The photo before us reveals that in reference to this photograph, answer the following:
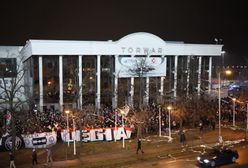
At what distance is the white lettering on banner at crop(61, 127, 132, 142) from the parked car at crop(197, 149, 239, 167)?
30.5 ft

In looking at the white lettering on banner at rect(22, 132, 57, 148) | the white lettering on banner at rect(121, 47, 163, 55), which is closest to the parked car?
the white lettering on banner at rect(22, 132, 57, 148)

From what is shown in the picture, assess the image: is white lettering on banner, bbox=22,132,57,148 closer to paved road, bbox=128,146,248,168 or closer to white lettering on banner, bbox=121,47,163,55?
paved road, bbox=128,146,248,168

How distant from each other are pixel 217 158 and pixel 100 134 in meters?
12.5

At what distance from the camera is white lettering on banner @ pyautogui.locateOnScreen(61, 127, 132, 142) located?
108 ft

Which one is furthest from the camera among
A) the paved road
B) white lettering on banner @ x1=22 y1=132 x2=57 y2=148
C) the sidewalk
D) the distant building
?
the distant building

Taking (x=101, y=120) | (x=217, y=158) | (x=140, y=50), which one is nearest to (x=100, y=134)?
(x=101, y=120)

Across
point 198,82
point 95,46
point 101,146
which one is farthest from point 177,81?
point 101,146

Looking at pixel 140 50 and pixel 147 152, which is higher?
pixel 140 50

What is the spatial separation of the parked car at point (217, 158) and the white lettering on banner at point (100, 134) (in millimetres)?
9290

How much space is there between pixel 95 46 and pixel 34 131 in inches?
949

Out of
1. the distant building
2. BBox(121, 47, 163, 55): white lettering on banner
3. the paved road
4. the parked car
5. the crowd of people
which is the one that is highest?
BBox(121, 47, 163, 55): white lettering on banner

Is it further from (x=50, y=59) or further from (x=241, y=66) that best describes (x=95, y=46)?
(x=241, y=66)

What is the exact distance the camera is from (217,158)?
26.0 meters

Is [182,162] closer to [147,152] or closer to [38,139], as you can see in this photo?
[147,152]
